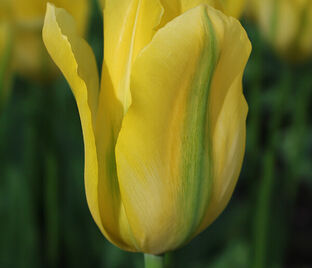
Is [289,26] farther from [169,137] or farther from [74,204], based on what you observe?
[169,137]

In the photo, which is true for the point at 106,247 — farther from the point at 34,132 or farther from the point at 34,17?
the point at 34,17

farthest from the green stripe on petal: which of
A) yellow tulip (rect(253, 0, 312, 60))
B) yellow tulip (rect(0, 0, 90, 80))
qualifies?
yellow tulip (rect(253, 0, 312, 60))

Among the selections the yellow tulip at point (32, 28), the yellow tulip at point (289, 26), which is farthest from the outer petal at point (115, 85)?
the yellow tulip at point (289, 26)

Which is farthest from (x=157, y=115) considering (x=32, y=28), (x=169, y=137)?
(x=32, y=28)

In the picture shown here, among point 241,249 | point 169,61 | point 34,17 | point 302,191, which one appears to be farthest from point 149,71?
point 302,191

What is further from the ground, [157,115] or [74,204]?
[157,115]

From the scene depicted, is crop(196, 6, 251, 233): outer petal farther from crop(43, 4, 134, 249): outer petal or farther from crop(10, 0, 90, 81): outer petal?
crop(10, 0, 90, 81): outer petal
